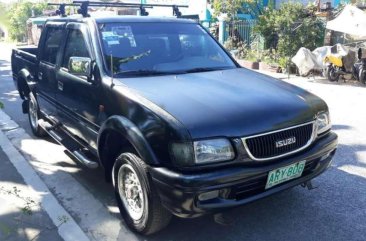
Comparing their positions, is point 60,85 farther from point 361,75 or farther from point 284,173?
point 361,75

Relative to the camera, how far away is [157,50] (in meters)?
3.98

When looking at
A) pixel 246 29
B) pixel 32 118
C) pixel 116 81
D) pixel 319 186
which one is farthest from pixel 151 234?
pixel 246 29

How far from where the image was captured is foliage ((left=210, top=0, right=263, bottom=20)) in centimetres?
1709

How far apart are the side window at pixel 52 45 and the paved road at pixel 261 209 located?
1370mm

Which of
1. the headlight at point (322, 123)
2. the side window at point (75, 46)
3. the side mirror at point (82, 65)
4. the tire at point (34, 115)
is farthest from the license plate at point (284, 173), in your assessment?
the tire at point (34, 115)

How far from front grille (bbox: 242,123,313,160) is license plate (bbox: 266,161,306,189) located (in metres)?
0.12

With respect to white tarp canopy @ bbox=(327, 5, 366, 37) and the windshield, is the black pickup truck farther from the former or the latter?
white tarp canopy @ bbox=(327, 5, 366, 37)

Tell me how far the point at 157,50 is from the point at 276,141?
5.45 feet

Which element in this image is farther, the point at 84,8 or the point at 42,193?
the point at 84,8

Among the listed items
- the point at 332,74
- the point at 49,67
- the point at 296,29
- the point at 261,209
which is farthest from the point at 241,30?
the point at 261,209

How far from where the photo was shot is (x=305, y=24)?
13695mm

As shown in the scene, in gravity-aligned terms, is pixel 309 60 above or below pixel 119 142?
below

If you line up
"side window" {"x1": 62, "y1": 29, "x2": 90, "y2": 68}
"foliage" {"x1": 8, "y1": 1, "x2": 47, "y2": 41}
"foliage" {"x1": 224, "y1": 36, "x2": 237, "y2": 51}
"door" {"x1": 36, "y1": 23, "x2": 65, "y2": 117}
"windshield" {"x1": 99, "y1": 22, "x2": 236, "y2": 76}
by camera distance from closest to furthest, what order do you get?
"windshield" {"x1": 99, "y1": 22, "x2": 236, "y2": 76} → "side window" {"x1": 62, "y1": 29, "x2": 90, "y2": 68} → "door" {"x1": 36, "y1": 23, "x2": 65, "y2": 117} → "foliage" {"x1": 224, "y1": 36, "x2": 237, "y2": 51} → "foliage" {"x1": 8, "y1": 1, "x2": 47, "y2": 41}

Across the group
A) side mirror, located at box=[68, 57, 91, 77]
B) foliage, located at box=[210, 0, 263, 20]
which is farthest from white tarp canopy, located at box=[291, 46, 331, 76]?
side mirror, located at box=[68, 57, 91, 77]
